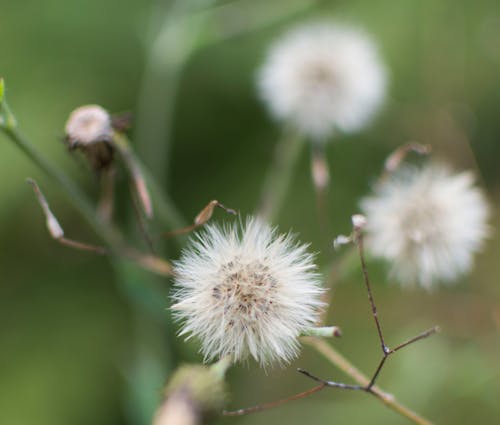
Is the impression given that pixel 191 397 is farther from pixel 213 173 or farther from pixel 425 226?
pixel 213 173

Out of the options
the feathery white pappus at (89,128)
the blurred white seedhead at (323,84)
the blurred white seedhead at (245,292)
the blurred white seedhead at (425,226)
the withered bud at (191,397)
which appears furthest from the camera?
the blurred white seedhead at (323,84)

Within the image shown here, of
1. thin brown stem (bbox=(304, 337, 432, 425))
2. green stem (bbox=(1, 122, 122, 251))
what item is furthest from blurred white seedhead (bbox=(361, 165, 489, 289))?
green stem (bbox=(1, 122, 122, 251))

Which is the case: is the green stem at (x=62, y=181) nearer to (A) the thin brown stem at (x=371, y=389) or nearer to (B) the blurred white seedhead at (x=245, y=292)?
(B) the blurred white seedhead at (x=245, y=292)

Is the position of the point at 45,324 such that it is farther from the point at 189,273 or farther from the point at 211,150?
the point at 189,273

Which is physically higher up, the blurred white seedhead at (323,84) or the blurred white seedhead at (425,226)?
the blurred white seedhead at (323,84)

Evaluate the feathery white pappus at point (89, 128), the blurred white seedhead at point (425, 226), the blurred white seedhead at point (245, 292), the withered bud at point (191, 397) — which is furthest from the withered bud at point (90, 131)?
the blurred white seedhead at point (425, 226)

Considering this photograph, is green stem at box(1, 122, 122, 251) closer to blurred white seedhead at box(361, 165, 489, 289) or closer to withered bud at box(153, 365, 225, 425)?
withered bud at box(153, 365, 225, 425)
